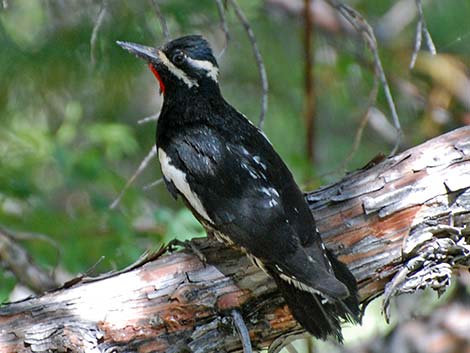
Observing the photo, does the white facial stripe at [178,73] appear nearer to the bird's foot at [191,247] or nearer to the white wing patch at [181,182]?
the white wing patch at [181,182]

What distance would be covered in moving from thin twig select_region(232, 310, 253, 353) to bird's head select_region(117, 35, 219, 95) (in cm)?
124

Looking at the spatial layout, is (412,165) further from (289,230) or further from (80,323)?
(80,323)

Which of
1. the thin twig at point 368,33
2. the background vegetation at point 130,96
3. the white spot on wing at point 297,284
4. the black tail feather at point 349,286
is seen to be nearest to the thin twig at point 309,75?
the background vegetation at point 130,96

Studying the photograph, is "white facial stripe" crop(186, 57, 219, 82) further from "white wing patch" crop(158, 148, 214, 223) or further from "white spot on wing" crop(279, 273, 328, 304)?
"white spot on wing" crop(279, 273, 328, 304)

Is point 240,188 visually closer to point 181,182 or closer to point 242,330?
point 181,182

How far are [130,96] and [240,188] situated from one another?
9.58 ft


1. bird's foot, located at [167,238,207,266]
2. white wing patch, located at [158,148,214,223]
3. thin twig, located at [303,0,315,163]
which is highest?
thin twig, located at [303,0,315,163]

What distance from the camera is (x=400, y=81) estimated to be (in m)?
6.30

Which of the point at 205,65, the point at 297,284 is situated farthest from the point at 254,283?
the point at 205,65

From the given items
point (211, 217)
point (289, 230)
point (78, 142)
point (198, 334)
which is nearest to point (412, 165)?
point (289, 230)

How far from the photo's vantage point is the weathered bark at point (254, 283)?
3377mm

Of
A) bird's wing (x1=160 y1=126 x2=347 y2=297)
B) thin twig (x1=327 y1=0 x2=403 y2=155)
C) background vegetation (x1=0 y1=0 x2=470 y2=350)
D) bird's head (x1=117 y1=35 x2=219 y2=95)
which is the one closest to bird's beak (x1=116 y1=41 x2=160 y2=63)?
bird's head (x1=117 y1=35 x2=219 y2=95)

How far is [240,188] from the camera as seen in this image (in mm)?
3551

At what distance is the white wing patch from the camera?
356 centimetres
